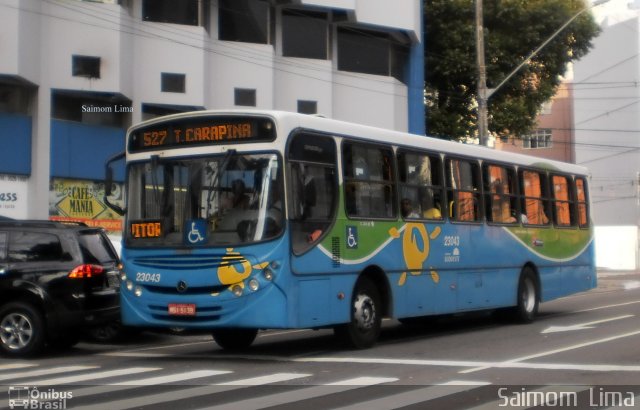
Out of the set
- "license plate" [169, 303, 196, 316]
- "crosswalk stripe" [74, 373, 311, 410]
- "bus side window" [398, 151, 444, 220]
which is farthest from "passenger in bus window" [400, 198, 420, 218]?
"crosswalk stripe" [74, 373, 311, 410]

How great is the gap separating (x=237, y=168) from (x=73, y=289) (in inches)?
121

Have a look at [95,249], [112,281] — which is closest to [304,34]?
[95,249]

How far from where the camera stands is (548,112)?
234ft

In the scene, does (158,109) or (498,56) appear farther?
(498,56)

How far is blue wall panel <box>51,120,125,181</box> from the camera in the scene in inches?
1024

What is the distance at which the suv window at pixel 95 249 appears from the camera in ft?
46.6

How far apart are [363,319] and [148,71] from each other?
16.1m

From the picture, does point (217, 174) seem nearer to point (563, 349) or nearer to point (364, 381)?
point (364, 381)

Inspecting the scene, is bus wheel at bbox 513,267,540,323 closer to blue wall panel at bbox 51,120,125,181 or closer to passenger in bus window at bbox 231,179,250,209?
passenger in bus window at bbox 231,179,250,209

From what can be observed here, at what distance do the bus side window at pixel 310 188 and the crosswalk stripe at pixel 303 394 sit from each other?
91.4 inches

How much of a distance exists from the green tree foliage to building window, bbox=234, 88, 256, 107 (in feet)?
37.8

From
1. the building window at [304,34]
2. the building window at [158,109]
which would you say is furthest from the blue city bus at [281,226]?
the building window at [304,34]

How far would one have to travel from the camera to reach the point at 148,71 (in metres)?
28.0

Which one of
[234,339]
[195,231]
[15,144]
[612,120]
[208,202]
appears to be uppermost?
[612,120]
